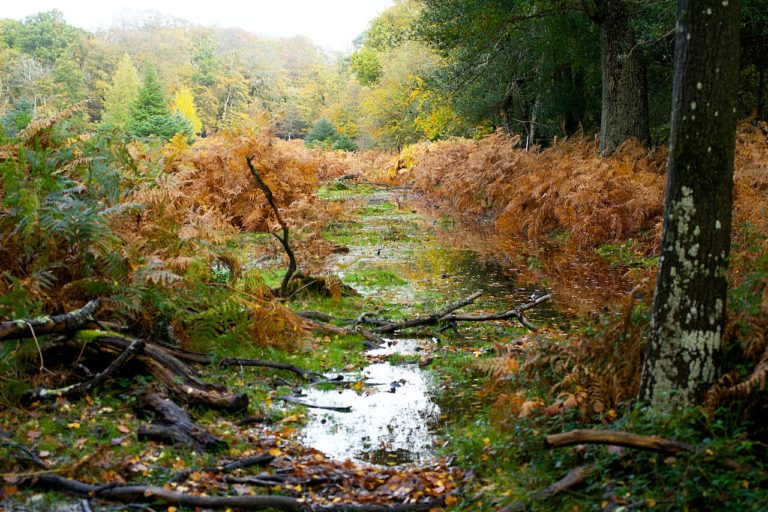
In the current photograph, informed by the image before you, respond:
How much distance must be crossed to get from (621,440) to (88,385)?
3.91 meters

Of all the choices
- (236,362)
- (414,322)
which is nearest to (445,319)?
(414,322)

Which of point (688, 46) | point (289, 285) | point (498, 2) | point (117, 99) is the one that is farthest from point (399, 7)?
point (688, 46)

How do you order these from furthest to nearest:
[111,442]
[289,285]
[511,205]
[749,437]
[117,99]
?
[117,99] → [511,205] → [289,285] → [111,442] → [749,437]

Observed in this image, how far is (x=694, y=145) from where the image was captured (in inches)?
165

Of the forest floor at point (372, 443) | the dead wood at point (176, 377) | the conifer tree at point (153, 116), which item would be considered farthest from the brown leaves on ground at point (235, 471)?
the conifer tree at point (153, 116)

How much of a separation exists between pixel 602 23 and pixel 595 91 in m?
8.24

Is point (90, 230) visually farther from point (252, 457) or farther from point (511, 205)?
point (511, 205)

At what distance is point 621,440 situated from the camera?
3.88 meters

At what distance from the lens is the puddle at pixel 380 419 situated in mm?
5418

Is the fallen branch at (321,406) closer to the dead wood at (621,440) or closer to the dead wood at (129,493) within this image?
the dead wood at (129,493)

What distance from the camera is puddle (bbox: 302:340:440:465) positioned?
17.8 ft

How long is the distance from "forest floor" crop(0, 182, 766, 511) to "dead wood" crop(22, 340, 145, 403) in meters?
0.09

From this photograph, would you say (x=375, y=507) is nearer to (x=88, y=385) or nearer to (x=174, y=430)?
(x=174, y=430)

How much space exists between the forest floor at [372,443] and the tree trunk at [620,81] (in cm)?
996
